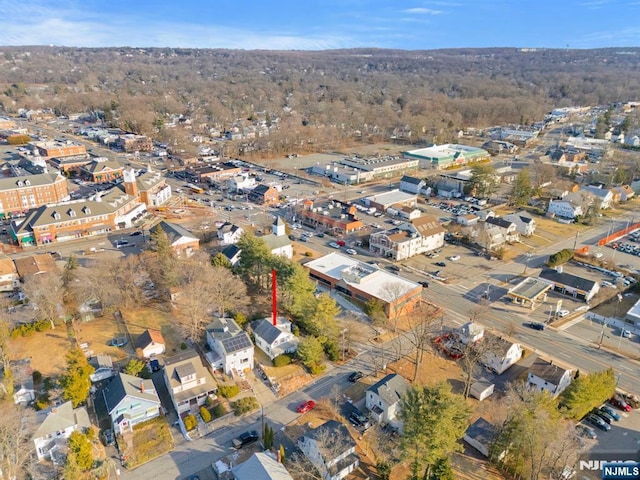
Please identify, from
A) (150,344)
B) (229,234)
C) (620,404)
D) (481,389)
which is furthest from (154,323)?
(620,404)

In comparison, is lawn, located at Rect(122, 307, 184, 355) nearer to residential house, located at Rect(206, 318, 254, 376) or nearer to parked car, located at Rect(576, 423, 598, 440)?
residential house, located at Rect(206, 318, 254, 376)

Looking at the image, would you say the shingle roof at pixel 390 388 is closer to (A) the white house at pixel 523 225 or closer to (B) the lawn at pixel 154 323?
(B) the lawn at pixel 154 323

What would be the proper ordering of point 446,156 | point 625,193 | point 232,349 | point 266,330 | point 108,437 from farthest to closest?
point 446,156 < point 625,193 < point 266,330 < point 232,349 < point 108,437

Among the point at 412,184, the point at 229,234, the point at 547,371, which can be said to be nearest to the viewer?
the point at 547,371

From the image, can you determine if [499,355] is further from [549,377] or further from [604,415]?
[604,415]

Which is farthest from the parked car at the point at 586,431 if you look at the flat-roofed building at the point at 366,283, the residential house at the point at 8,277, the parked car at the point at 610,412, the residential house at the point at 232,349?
the residential house at the point at 8,277

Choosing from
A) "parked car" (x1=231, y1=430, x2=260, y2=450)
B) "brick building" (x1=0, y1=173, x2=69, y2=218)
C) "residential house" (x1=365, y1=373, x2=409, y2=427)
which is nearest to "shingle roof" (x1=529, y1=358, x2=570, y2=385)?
"residential house" (x1=365, y1=373, x2=409, y2=427)
